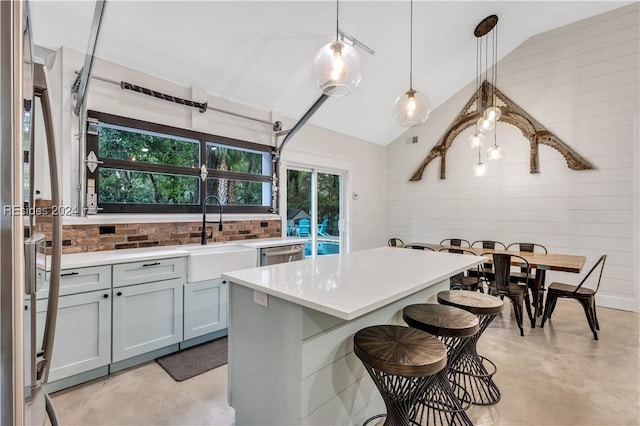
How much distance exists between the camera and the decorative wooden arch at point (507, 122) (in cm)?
440

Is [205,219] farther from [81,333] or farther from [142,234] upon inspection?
[81,333]

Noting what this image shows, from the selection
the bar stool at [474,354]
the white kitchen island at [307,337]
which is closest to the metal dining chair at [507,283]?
the bar stool at [474,354]

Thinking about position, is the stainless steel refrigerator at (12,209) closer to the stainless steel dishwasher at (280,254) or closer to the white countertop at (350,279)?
the white countertop at (350,279)

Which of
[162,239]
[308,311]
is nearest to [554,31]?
[308,311]

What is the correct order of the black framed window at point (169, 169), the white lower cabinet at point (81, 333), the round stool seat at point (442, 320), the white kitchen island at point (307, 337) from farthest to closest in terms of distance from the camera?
the black framed window at point (169, 169)
the white lower cabinet at point (81, 333)
the round stool seat at point (442, 320)
the white kitchen island at point (307, 337)

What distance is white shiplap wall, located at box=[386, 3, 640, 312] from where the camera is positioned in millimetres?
4031

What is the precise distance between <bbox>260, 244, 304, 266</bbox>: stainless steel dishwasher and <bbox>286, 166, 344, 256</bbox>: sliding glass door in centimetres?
99

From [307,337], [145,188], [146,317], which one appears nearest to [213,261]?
[146,317]

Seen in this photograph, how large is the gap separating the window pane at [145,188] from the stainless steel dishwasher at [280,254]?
1039 mm

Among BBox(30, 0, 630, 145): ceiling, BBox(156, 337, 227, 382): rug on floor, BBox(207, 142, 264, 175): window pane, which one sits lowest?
BBox(156, 337, 227, 382): rug on floor

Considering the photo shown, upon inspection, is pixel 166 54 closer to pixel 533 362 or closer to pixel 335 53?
pixel 335 53

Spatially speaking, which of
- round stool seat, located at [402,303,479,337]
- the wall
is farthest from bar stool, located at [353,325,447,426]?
the wall

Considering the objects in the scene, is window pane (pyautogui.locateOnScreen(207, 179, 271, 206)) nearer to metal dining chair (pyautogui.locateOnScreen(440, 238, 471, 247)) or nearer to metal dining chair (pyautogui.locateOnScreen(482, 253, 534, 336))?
metal dining chair (pyautogui.locateOnScreen(482, 253, 534, 336))

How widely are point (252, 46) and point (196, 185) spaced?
168 centimetres
